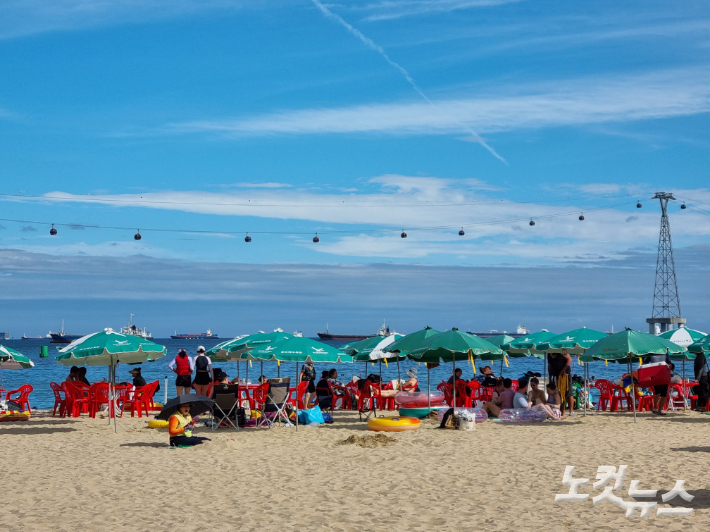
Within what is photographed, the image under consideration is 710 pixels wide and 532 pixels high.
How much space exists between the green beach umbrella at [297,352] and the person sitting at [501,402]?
3807 mm

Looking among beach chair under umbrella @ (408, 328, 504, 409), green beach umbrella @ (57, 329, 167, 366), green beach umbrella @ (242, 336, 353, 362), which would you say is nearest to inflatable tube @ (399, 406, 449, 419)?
beach chair under umbrella @ (408, 328, 504, 409)

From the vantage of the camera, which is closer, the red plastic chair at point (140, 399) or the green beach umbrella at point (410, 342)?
the green beach umbrella at point (410, 342)

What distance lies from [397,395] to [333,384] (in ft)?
7.99

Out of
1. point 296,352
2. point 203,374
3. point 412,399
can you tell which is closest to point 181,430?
point 296,352

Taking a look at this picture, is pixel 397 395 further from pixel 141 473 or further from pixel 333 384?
pixel 141 473

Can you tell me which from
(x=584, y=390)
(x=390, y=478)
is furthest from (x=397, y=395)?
(x=390, y=478)

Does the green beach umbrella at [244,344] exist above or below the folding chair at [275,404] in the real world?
above

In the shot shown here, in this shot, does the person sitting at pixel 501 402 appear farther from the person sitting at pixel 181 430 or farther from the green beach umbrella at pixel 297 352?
the person sitting at pixel 181 430

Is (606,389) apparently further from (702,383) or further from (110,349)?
(110,349)

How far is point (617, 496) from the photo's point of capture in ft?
26.5

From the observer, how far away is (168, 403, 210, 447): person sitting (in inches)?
482

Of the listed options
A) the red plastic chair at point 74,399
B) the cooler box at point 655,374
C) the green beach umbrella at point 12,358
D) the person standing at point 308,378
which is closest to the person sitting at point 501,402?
the cooler box at point 655,374

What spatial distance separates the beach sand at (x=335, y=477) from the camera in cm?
724

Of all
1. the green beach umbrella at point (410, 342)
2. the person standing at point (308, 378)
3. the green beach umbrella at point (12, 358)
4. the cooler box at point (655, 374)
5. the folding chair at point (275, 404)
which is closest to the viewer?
the folding chair at point (275, 404)
